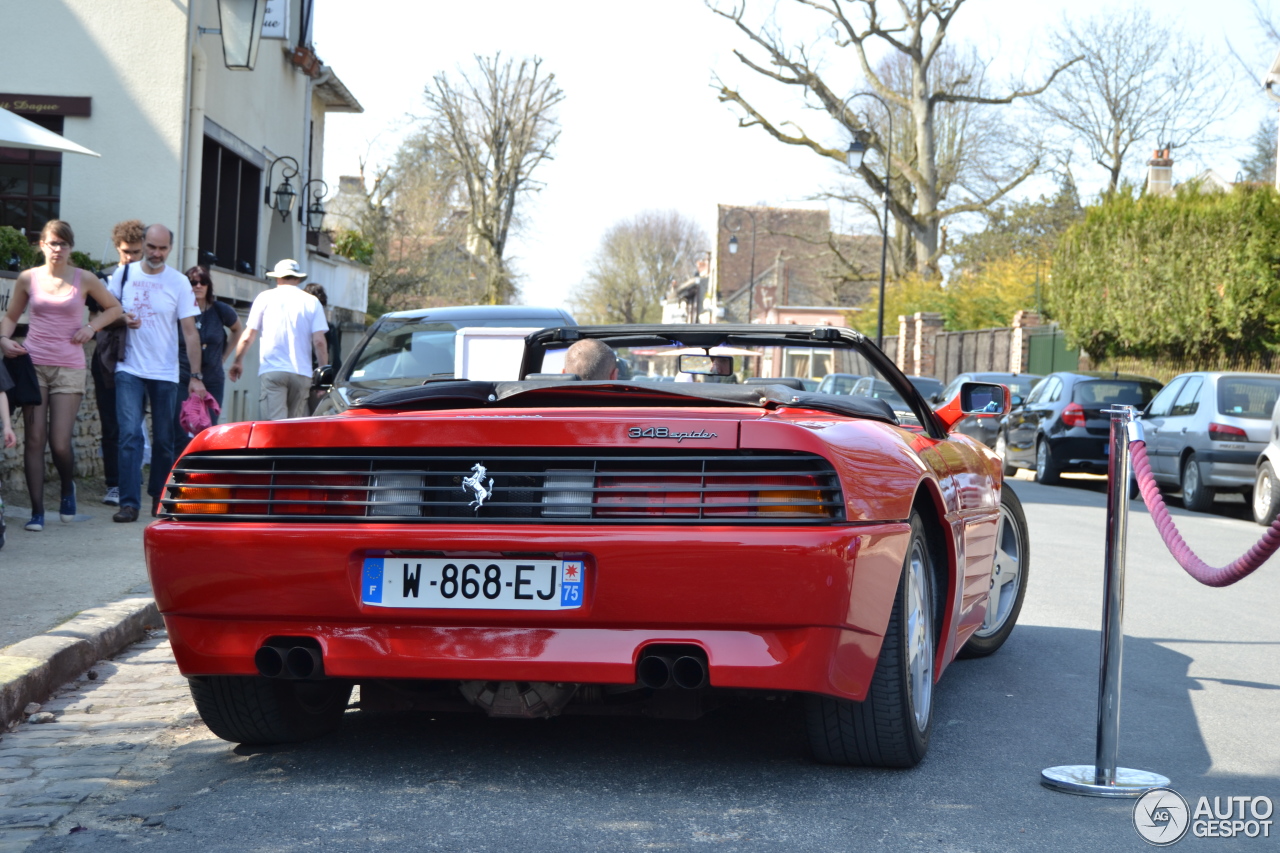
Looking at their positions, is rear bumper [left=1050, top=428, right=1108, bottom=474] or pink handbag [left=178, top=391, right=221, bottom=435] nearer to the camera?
pink handbag [left=178, top=391, right=221, bottom=435]

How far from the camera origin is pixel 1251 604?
841 centimetres

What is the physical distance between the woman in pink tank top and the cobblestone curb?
2.39 meters

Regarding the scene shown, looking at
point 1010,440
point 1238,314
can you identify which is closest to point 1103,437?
point 1010,440

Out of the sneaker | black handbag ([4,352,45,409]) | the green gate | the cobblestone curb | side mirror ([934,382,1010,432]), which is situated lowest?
the cobblestone curb

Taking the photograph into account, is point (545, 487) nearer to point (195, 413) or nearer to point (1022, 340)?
point (195, 413)

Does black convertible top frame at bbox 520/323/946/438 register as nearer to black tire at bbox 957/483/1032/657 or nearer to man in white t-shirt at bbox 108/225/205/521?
black tire at bbox 957/483/1032/657

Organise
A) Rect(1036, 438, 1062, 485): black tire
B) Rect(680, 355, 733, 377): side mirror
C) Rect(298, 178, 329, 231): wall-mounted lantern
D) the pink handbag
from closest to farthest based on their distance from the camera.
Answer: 1. Rect(680, 355, 733, 377): side mirror
2. the pink handbag
3. Rect(1036, 438, 1062, 485): black tire
4. Rect(298, 178, 329, 231): wall-mounted lantern

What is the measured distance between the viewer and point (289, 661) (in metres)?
3.81

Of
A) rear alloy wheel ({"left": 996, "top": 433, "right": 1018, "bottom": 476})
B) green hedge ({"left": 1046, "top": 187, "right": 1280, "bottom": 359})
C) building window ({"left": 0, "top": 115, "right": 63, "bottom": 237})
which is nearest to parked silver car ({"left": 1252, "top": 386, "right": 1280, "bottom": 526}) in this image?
rear alloy wheel ({"left": 996, "top": 433, "right": 1018, "bottom": 476})

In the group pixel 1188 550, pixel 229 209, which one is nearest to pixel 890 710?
pixel 1188 550

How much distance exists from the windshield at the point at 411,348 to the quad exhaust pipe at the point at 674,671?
266 inches

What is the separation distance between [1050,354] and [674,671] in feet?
112

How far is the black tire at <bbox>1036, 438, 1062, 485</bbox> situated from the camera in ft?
64.1

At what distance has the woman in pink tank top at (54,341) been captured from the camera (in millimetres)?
8617
